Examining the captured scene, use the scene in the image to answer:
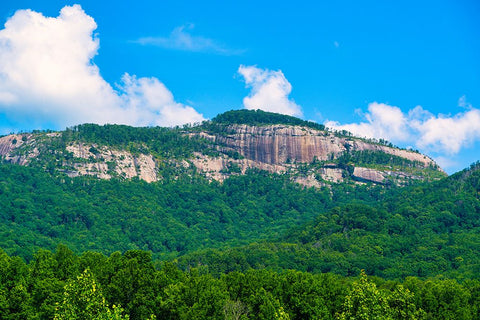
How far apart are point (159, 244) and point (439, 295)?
425 feet

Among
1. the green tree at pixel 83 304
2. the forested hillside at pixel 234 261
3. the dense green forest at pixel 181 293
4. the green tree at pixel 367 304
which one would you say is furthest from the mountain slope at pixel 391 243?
the green tree at pixel 83 304

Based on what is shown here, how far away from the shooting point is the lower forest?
→ 5403cm

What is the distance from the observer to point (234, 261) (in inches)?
5039

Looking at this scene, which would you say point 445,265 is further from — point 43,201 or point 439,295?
point 43,201

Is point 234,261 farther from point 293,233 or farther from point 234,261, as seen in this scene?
point 293,233

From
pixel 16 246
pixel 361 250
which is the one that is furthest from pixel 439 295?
pixel 16 246

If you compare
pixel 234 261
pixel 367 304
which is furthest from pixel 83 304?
pixel 234 261

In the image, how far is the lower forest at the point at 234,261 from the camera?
177 feet

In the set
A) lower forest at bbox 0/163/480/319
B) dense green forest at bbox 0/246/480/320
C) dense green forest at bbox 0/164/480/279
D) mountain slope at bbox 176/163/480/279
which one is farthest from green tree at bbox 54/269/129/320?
dense green forest at bbox 0/164/480/279

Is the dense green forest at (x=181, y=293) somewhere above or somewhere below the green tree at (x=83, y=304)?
below

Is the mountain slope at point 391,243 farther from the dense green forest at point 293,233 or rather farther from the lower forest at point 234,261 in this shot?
the lower forest at point 234,261

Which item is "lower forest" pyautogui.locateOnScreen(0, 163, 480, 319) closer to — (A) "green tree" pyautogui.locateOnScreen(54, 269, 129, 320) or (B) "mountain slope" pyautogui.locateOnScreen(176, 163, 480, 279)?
(A) "green tree" pyautogui.locateOnScreen(54, 269, 129, 320)

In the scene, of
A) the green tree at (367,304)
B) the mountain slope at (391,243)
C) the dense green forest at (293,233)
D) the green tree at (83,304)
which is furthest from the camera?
the dense green forest at (293,233)

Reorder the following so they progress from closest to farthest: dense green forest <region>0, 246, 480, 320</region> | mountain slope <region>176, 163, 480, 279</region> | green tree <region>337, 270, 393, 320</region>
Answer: green tree <region>337, 270, 393, 320</region>
dense green forest <region>0, 246, 480, 320</region>
mountain slope <region>176, 163, 480, 279</region>
